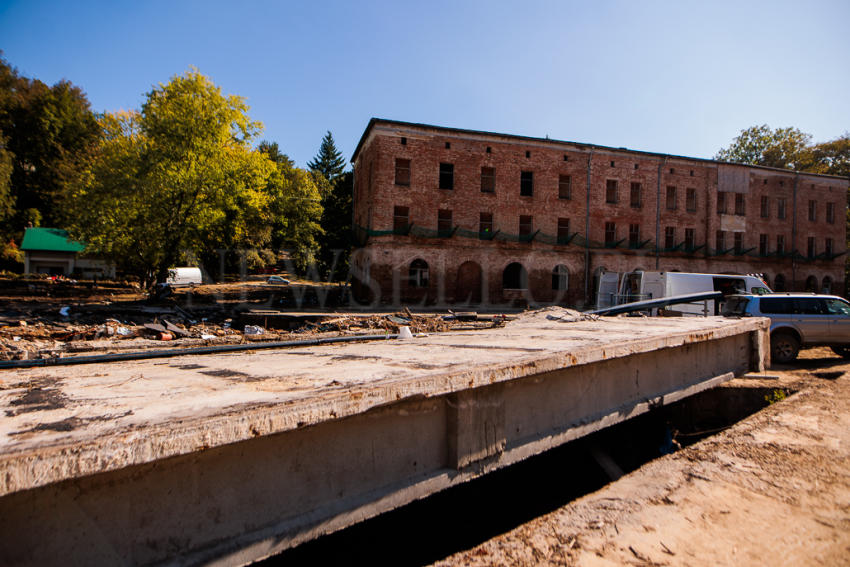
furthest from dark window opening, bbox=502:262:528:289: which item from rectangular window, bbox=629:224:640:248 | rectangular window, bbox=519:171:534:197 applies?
rectangular window, bbox=629:224:640:248

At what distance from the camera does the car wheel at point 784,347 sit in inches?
418

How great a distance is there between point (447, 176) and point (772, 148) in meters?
39.2

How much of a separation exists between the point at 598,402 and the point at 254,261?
40550 millimetres

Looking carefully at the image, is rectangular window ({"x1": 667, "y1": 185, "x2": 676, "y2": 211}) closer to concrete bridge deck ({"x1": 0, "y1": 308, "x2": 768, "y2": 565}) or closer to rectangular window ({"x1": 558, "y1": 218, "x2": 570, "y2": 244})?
rectangular window ({"x1": 558, "y1": 218, "x2": 570, "y2": 244})

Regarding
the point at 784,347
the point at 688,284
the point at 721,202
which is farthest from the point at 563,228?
the point at 784,347

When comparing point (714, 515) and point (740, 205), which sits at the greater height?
point (740, 205)

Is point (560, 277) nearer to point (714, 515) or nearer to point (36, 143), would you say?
point (714, 515)

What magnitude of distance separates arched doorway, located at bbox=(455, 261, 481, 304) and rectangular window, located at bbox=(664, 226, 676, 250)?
14679mm

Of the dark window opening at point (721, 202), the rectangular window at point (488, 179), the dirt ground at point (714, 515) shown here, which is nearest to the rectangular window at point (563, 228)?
the rectangular window at point (488, 179)

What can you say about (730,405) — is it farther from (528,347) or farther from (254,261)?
(254,261)

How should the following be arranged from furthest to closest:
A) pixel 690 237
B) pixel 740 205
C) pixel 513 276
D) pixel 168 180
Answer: pixel 740 205 → pixel 690 237 → pixel 513 276 → pixel 168 180

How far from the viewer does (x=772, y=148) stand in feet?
142

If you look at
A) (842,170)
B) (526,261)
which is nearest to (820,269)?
(842,170)

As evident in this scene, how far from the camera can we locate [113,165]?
19.6m
